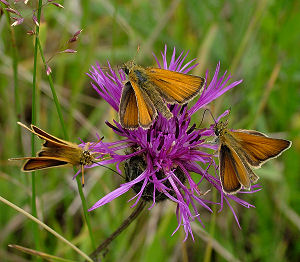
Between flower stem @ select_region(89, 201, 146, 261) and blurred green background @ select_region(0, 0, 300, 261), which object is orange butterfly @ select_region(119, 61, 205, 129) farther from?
blurred green background @ select_region(0, 0, 300, 261)

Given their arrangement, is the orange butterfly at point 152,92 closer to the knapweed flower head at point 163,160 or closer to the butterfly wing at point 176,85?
the butterfly wing at point 176,85

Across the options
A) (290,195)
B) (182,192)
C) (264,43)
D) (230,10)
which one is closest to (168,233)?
(182,192)

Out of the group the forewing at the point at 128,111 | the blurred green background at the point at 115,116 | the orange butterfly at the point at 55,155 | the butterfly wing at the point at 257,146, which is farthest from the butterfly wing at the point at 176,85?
the blurred green background at the point at 115,116

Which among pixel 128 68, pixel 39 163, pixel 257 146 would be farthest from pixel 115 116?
pixel 39 163

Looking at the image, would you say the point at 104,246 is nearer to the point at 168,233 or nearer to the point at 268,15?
the point at 168,233

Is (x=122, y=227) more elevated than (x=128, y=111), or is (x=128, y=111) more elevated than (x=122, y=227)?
(x=128, y=111)

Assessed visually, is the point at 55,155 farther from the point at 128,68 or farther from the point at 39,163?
the point at 128,68
